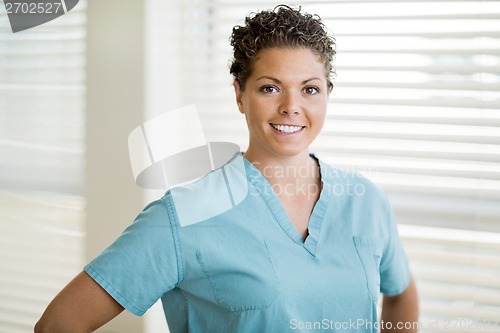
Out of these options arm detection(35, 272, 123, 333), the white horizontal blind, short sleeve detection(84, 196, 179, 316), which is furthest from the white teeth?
the white horizontal blind

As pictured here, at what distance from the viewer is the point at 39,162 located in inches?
48.8

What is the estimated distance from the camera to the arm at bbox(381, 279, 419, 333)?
1.06 metres

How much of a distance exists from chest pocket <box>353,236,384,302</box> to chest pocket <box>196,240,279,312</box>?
0.17 meters

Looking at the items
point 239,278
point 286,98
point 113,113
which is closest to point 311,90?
point 286,98

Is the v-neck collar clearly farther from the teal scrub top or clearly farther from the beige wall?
the beige wall

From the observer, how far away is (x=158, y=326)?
1.21 meters

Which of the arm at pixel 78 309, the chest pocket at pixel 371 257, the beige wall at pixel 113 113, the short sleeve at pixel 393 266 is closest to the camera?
the arm at pixel 78 309

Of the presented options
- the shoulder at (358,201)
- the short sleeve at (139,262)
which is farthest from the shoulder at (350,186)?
the short sleeve at (139,262)

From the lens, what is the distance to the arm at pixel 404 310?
3.49ft

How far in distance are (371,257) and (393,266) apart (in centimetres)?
12

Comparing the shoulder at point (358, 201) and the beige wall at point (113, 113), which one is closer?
the shoulder at point (358, 201)

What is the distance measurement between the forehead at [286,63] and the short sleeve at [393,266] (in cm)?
32

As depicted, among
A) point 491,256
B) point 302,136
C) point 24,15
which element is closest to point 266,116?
point 302,136

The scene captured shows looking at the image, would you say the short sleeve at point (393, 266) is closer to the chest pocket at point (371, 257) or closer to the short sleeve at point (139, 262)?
the chest pocket at point (371, 257)
